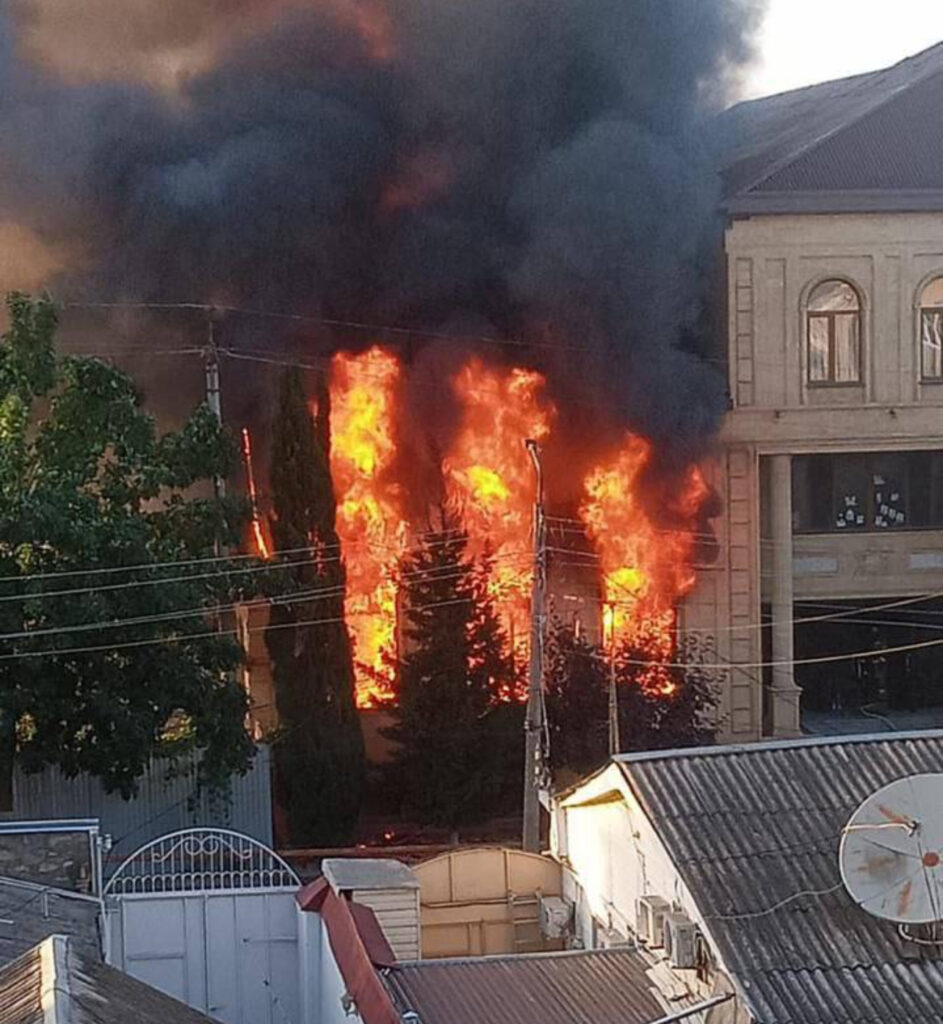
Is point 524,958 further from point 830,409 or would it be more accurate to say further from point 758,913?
point 830,409

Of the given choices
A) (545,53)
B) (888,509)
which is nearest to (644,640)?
(888,509)

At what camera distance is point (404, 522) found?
25094 mm

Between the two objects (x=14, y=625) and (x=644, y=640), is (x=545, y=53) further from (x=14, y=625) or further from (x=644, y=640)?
(x=14, y=625)

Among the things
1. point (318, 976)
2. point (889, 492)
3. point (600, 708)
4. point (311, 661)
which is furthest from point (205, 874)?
point (889, 492)

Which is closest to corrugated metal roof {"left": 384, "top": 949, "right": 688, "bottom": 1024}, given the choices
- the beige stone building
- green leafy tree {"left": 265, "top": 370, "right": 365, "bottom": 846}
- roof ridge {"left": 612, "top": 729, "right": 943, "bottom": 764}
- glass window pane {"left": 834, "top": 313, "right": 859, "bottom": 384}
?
roof ridge {"left": 612, "top": 729, "right": 943, "bottom": 764}

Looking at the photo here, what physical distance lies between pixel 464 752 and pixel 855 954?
43.4ft

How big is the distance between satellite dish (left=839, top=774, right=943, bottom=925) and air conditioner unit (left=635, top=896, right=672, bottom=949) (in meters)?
1.26

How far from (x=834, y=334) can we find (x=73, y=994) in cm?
1910

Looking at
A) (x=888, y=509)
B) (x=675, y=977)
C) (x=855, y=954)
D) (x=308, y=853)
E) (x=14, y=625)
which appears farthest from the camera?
(x=888, y=509)

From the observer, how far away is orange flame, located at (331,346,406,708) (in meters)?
24.5

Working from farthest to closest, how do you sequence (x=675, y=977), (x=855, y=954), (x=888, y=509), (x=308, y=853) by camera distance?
(x=888, y=509), (x=308, y=853), (x=675, y=977), (x=855, y=954)

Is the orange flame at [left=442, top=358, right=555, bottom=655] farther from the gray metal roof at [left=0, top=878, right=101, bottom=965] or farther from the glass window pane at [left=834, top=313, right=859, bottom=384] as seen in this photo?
the gray metal roof at [left=0, top=878, right=101, bottom=965]

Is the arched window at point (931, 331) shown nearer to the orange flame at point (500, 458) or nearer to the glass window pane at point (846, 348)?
the glass window pane at point (846, 348)

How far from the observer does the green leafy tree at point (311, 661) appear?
2248 cm
